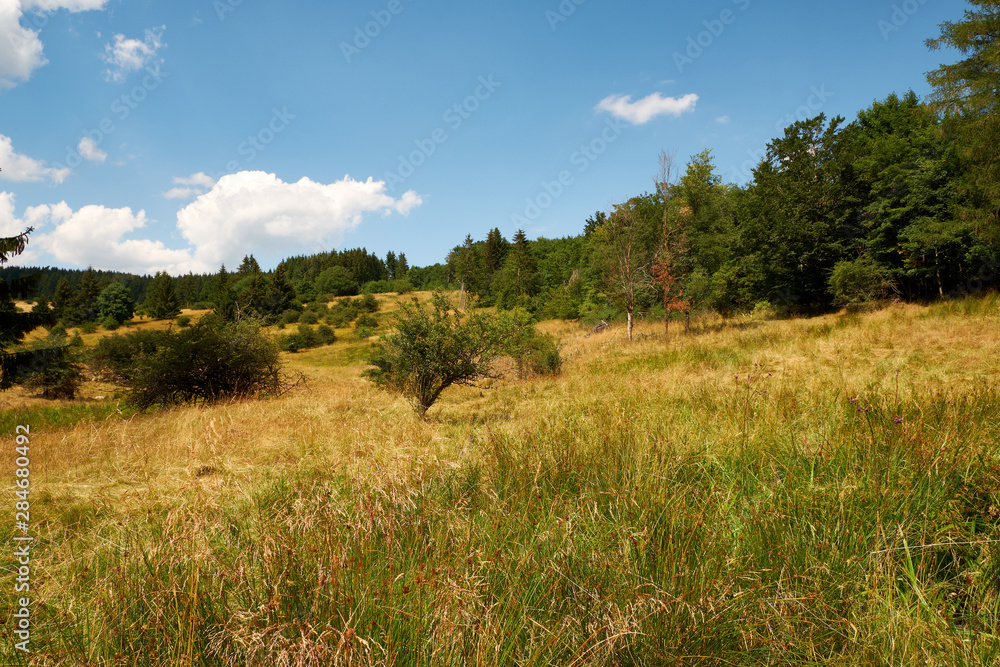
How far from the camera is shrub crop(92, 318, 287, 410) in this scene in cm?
1352

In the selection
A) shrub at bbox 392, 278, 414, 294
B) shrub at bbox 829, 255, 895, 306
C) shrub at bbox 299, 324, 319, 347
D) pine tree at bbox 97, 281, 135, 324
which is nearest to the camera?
shrub at bbox 829, 255, 895, 306

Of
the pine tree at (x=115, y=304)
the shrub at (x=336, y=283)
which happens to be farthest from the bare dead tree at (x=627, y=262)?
the pine tree at (x=115, y=304)

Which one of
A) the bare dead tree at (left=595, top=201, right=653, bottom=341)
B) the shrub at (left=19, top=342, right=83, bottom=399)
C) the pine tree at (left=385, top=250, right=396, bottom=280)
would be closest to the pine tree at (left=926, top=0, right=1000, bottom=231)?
the bare dead tree at (left=595, top=201, right=653, bottom=341)

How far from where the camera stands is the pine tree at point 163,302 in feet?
224

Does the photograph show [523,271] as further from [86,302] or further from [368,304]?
[86,302]

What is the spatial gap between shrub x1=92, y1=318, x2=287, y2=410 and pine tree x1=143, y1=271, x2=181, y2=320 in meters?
65.4

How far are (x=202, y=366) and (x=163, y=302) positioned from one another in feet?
233

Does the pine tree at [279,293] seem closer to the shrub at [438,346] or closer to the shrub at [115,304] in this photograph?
the shrub at [115,304]

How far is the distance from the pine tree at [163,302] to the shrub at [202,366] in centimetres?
6543

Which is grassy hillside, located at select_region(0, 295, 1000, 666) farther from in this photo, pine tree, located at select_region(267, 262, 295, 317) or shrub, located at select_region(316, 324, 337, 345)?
pine tree, located at select_region(267, 262, 295, 317)

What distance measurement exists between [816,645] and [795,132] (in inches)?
1244

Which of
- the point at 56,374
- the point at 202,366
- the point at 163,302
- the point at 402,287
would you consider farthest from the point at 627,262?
the point at 163,302

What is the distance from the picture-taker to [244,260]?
3730 inches

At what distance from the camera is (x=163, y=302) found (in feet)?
225
